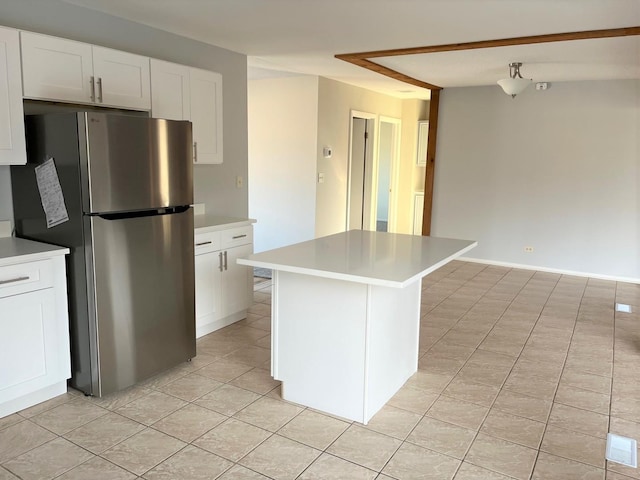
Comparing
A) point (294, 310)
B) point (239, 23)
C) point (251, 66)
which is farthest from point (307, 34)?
point (294, 310)

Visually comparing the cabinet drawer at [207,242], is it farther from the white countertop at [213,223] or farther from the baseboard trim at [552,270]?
the baseboard trim at [552,270]

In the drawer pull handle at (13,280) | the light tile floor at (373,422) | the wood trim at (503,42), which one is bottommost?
the light tile floor at (373,422)

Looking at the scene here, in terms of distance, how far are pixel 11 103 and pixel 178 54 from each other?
5.15 feet

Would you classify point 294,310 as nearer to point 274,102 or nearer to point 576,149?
point 274,102

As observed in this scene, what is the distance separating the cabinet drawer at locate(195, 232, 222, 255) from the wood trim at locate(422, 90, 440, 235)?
3.91 metres

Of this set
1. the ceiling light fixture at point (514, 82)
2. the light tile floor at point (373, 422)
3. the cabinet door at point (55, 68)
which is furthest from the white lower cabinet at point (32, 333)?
the ceiling light fixture at point (514, 82)

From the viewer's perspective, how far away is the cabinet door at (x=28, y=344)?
8.35ft

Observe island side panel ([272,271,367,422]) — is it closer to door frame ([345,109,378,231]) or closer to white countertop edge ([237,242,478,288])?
white countertop edge ([237,242,478,288])

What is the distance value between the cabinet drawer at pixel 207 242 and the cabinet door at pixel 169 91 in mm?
921

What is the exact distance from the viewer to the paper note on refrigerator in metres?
2.73

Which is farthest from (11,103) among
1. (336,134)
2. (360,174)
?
(360,174)

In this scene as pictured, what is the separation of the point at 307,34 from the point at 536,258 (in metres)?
4.28

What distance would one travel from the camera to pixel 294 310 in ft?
8.95

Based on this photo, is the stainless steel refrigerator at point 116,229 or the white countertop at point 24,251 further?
the stainless steel refrigerator at point 116,229
